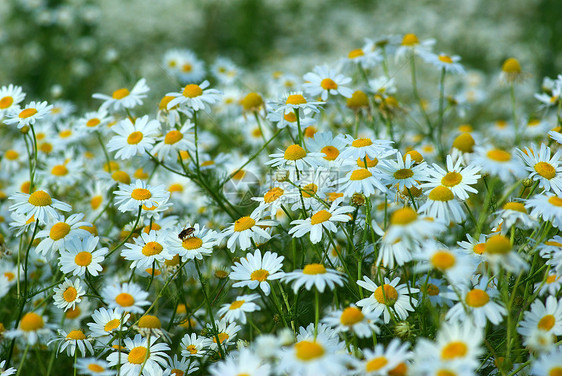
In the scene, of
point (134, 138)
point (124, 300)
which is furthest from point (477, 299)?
point (134, 138)

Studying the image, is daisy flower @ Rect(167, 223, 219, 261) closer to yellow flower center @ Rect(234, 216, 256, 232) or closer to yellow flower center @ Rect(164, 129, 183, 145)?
yellow flower center @ Rect(234, 216, 256, 232)

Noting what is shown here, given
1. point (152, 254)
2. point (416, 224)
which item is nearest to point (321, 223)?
point (416, 224)

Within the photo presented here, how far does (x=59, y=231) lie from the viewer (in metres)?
2.21

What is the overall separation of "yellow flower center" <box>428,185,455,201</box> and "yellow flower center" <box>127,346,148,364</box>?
4.03 ft

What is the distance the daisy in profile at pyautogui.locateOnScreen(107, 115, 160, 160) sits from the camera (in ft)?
8.18

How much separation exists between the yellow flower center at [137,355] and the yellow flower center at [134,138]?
1047 millimetres

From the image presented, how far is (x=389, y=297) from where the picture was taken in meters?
1.94

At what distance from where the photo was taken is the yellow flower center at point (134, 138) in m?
2.55

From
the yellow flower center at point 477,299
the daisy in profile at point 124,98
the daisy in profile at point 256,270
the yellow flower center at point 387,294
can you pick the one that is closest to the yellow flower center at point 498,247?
the yellow flower center at point 477,299

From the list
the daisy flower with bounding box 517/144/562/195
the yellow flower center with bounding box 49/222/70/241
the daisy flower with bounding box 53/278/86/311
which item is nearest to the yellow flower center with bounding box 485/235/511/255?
the daisy flower with bounding box 517/144/562/195

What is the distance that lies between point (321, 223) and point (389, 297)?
0.38m

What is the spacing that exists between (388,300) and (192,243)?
2.67 ft

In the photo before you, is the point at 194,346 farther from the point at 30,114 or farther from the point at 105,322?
the point at 30,114

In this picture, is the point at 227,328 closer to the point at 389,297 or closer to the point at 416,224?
the point at 389,297
